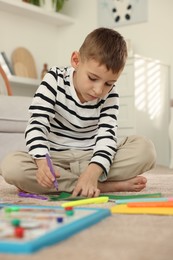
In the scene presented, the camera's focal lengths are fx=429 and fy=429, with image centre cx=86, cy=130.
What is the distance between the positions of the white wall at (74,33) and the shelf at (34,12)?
4 centimetres

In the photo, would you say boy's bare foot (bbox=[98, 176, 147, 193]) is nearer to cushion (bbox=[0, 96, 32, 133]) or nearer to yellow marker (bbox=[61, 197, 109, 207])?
yellow marker (bbox=[61, 197, 109, 207])

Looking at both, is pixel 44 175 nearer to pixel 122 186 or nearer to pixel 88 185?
pixel 88 185

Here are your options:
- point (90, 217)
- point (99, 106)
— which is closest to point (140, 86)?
point (99, 106)

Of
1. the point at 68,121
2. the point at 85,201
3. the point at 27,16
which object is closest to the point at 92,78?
the point at 68,121

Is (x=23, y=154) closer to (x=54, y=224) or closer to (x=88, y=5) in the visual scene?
(x=54, y=224)

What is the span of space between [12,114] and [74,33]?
154 cm

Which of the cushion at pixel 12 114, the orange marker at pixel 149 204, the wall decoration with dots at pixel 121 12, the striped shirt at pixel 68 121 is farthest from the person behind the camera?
the wall decoration with dots at pixel 121 12

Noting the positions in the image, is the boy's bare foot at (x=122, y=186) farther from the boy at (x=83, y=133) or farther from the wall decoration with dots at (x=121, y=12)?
the wall decoration with dots at (x=121, y=12)

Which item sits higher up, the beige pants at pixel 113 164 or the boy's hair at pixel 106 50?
the boy's hair at pixel 106 50

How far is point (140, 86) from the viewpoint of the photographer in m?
2.68

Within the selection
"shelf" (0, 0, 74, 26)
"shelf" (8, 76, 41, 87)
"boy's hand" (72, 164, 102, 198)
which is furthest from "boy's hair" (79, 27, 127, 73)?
"shelf" (0, 0, 74, 26)

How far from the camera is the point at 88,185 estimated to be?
3.33 feet

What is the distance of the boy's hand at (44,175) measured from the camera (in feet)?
3.28

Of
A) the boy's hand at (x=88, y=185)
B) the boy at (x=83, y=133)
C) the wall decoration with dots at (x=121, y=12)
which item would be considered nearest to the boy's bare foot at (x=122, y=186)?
the boy at (x=83, y=133)
